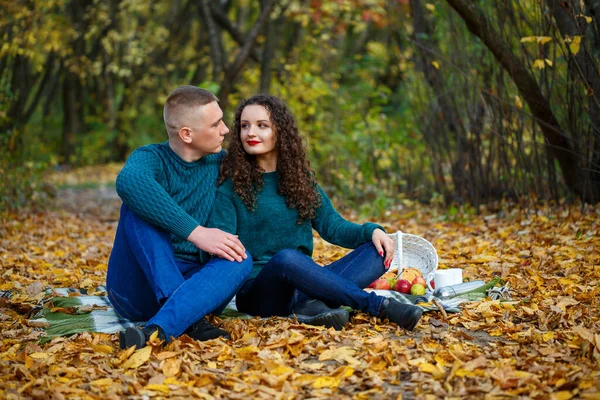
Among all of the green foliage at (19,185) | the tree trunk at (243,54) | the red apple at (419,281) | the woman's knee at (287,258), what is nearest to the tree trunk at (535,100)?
the red apple at (419,281)

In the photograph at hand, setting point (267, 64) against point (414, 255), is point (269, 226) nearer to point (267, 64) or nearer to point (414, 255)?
point (414, 255)

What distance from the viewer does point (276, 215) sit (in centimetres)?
349

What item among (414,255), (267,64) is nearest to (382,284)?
(414,255)

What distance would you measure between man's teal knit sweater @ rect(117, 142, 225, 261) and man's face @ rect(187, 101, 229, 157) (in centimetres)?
12

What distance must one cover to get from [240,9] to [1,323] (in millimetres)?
14221

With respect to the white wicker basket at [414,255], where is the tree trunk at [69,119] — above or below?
above

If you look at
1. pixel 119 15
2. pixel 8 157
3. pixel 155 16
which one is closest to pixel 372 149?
pixel 8 157

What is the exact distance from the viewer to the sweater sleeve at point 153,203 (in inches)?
122

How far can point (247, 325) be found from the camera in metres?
3.36

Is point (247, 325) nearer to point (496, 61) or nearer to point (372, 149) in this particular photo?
point (496, 61)

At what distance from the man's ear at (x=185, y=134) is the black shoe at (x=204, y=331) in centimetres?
86

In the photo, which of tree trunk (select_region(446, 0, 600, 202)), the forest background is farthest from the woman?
tree trunk (select_region(446, 0, 600, 202))

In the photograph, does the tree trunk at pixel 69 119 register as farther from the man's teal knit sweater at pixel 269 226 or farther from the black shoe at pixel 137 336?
the black shoe at pixel 137 336

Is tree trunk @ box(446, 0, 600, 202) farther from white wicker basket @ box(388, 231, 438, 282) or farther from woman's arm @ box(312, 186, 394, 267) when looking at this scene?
woman's arm @ box(312, 186, 394, 267)
